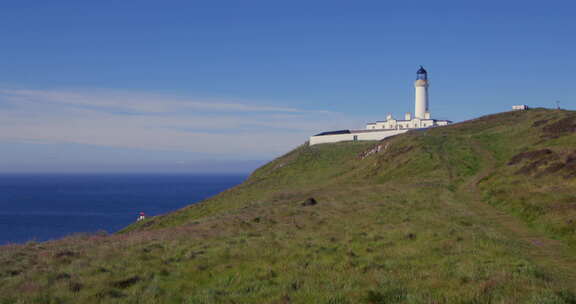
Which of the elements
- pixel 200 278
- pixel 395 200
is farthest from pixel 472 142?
pixel 200 278

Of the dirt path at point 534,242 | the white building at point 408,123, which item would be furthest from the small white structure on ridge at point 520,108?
the dirt path at point 534,242

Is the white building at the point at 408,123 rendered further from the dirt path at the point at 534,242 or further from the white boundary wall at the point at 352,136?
the dirt path at the point at 534,242

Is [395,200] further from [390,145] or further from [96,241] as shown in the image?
[390,145]

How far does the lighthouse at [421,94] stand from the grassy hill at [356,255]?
69199 millimetres

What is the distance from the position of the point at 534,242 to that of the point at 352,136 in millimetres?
80012

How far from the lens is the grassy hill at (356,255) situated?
902 cm

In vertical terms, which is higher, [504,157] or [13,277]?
[504,157]

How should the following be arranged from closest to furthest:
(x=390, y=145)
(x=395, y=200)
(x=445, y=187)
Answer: (x=395, y=200) → (x=445, y=187) → (x=390, y=145)

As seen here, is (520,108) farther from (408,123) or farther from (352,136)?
(352,136)

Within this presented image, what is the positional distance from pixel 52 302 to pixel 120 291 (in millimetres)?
1362

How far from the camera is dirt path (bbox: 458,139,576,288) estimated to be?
11099mm

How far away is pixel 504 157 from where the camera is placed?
45.4m

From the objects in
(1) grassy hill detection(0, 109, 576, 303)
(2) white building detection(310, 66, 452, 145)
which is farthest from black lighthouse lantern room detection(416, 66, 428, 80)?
(1) grassy hill detection(0, 109, 576, 303)

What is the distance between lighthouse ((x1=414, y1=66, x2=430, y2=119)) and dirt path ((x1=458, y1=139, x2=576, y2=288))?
75139 mm
